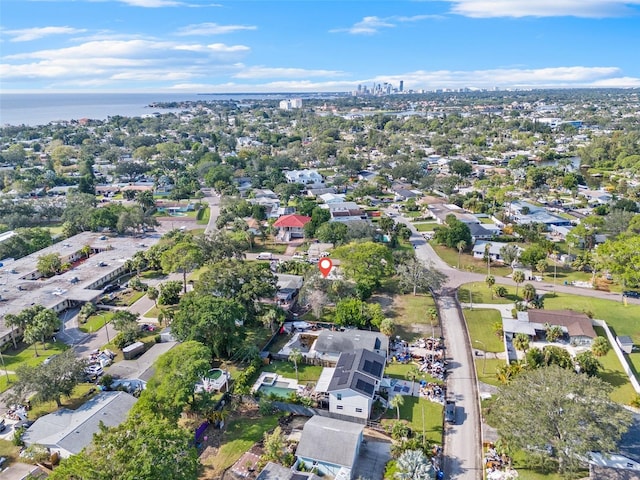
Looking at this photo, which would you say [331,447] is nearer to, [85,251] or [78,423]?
[78,423]

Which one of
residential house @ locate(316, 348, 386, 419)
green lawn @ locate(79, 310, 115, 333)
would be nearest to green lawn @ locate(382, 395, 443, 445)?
residential house @ locate(316, 348, 386, 419)

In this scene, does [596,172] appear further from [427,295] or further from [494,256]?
[427,295]

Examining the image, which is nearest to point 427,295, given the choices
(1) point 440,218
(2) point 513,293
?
(2) point 513,293

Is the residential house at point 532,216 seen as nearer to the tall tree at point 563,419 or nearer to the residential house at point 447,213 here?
the residential house at point 447,213

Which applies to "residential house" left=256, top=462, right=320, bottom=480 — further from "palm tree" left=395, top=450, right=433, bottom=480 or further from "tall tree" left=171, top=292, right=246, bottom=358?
"tall tree" left=171, top=292, right=246, bottom=358

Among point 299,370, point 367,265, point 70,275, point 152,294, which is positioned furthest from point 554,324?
point 70,275
